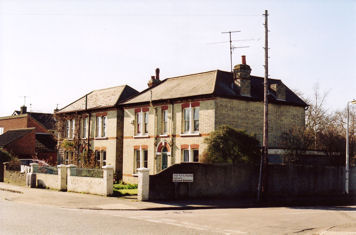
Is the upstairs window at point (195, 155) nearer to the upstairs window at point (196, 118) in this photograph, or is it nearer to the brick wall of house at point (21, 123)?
the upstairs window at point (196, 118)

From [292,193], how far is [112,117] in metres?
16.8

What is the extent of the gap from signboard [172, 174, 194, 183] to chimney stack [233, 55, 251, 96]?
32.3 feet

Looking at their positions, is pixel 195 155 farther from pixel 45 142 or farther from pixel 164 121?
pixel 45 142

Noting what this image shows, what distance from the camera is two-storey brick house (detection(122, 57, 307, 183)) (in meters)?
29.4

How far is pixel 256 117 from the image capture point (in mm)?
31266

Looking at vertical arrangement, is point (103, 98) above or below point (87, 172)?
above

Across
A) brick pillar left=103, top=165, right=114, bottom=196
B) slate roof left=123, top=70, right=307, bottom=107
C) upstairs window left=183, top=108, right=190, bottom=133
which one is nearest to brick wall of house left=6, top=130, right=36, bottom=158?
slate roof left=123, top=70, right=307, bottom=107

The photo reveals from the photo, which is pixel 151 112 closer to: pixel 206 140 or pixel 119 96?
pixel 119 96

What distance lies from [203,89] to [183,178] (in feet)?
29.1

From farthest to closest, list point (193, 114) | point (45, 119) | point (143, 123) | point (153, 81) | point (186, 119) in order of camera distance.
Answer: point (45, 119)
point (153, 81)
point (143, 123)
point (186, 119)
point (193, 114)

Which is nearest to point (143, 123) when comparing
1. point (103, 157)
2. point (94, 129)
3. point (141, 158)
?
point (141, 158)

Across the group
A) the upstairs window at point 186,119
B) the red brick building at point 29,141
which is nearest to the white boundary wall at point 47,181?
the upstairs window at point 186,119

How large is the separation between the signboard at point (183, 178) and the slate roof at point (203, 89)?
7299 millimetres

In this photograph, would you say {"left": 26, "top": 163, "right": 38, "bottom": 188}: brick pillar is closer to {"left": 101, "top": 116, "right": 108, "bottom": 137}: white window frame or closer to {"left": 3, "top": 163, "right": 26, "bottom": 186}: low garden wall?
{"left": 3, "top": 163, "right": 26, "bottom": 186}: low garden wall
